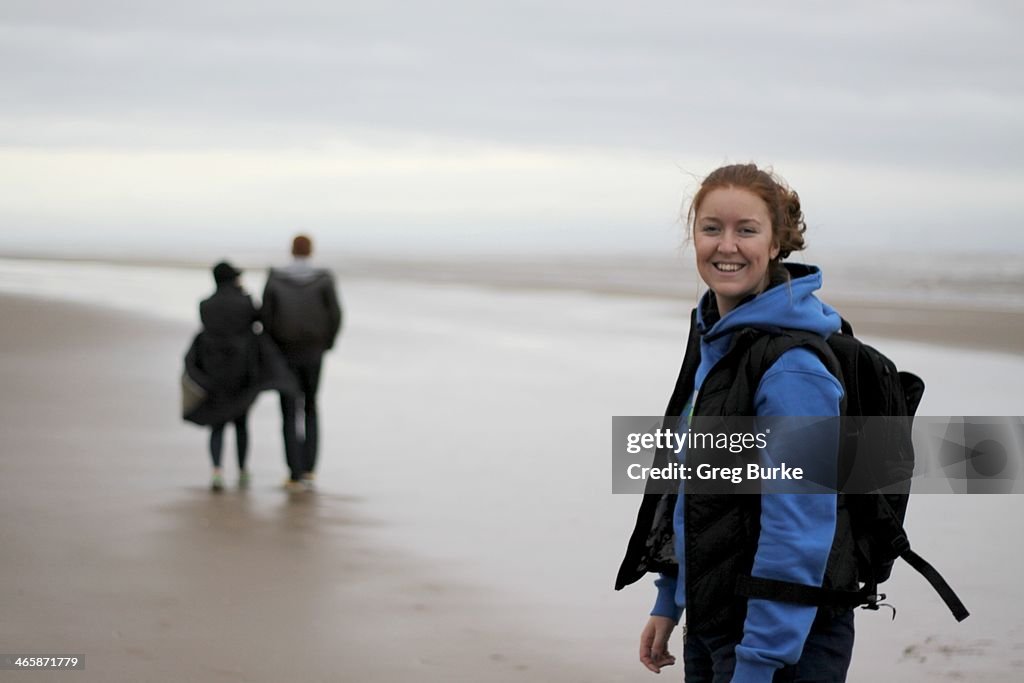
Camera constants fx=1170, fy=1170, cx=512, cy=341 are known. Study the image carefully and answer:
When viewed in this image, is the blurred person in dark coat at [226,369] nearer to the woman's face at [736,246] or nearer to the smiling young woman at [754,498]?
the smiling young woman at [754,498]

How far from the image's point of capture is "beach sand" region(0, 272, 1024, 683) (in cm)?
510

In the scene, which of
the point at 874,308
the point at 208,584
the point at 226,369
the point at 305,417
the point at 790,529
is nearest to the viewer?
the point at 790,529

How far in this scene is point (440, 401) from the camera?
1217cm

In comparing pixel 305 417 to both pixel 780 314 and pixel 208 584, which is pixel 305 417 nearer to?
pixel 208 584

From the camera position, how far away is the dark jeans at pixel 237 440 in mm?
8359

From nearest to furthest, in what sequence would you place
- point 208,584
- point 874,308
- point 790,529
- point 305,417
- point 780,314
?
1. point 790,529
2. point 780,314
3. point 208,584
4. point 305,417
5. point 874,308

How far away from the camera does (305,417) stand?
8.59 metres

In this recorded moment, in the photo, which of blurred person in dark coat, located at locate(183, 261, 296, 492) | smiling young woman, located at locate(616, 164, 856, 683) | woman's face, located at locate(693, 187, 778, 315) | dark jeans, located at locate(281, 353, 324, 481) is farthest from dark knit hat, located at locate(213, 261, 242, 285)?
woman's face, located at locate(693, 187, 778, 315)

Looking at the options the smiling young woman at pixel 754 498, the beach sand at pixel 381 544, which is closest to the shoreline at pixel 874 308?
the beach sand at pixel 381 544

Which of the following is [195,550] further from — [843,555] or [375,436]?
[843,555]

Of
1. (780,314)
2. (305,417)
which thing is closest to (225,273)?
(305,417)

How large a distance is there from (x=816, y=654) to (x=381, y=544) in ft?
15.3

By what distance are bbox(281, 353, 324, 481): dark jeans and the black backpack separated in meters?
6.34

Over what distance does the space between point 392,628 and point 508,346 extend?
12235mm
